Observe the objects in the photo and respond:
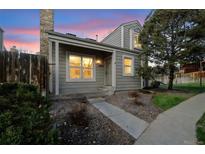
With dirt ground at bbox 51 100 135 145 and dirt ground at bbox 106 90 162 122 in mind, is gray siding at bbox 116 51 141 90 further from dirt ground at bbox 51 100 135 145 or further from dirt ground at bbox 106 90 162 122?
dirt ground at bbox 51 100 135 145

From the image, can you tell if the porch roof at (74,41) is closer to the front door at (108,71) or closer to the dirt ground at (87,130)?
the front door at (108,71)

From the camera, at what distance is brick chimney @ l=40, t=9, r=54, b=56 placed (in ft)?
23.0

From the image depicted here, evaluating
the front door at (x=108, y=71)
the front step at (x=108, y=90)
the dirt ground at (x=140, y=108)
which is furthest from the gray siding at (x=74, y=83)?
the dirt ground at (x=140, y=108)

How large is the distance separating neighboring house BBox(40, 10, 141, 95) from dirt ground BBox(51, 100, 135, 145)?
2.54m

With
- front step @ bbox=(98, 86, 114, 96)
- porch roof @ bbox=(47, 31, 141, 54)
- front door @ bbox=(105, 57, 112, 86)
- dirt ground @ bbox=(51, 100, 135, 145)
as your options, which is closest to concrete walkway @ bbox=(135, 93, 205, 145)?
dirt ground @ bbox=(51, 100, 135, 145)

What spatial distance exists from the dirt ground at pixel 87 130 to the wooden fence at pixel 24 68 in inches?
53.7

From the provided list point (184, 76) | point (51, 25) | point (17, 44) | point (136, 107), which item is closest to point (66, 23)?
point (51, 25)

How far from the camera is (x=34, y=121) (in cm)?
244

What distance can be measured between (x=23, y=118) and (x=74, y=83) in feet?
18.5

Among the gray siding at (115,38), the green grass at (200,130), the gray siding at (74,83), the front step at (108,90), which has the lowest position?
the green grass at (200,130)

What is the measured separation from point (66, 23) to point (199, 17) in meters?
7.06

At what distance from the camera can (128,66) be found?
9.95 meters

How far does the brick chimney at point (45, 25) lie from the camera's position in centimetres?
702

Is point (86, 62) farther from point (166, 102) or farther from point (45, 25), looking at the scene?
point (166, 102)
